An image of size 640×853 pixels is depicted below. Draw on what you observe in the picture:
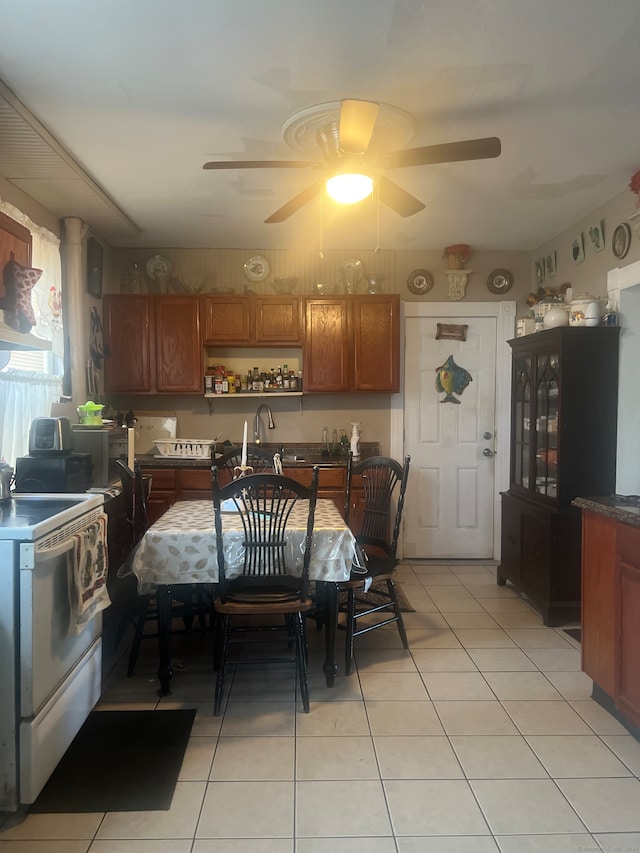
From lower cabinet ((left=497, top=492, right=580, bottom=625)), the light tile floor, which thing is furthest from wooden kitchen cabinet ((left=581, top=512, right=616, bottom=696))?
lower cabinet ((left=497, top=492, right=580, bottom=625))

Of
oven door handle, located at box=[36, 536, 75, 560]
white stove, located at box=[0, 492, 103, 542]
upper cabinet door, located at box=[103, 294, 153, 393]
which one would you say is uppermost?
upper cabinet door, located at box=[103, 294, 153, 393]

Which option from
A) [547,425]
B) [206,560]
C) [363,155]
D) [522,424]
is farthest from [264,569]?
[522,424]

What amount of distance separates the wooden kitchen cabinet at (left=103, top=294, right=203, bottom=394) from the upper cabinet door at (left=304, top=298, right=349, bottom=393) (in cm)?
88

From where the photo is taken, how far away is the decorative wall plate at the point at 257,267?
15.4ft

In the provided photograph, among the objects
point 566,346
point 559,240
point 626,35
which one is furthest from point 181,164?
point 559,240

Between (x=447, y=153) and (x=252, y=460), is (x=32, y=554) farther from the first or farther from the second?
(x=252, y=460)

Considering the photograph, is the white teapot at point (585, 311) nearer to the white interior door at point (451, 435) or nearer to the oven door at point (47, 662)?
the white interior door at point (451, 435)

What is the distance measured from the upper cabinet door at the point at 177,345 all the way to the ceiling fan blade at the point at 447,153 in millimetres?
2492

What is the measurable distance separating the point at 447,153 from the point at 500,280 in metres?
2.78

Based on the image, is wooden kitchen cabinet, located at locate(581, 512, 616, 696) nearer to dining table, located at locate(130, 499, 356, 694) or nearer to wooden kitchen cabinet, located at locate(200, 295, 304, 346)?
dining table, located at locate(130, 499, 356, 694)

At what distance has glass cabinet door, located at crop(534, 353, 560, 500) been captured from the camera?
3504 mm

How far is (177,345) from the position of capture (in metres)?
4.48

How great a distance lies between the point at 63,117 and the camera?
2.55 metres

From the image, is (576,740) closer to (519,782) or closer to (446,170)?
(519,782)
